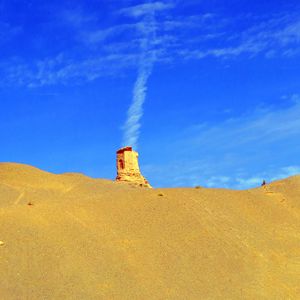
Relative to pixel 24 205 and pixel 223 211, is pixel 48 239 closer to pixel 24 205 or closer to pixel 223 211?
pixel 24 205

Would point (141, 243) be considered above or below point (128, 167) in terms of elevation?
below

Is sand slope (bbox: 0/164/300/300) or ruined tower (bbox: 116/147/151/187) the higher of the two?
ruined tower (bbox: 116/147/151/187)

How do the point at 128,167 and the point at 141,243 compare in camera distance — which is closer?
the point at 141,243

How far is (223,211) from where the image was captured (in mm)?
30406

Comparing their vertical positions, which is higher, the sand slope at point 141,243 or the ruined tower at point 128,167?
the ruined tower at point 128,167

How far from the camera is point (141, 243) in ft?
79.5

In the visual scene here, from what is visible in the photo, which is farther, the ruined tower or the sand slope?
the ruined tower

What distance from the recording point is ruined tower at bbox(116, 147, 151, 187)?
143 ft

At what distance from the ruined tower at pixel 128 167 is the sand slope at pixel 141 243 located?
32.6 feet

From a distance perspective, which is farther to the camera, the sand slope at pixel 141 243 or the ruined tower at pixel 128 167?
the ruined tower at pixel 128 167

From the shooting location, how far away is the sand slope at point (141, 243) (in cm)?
2039

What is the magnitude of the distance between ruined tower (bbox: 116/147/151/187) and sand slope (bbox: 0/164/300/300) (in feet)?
32.6

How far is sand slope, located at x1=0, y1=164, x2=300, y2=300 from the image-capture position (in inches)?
803

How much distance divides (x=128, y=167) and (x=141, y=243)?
65.4 ft
